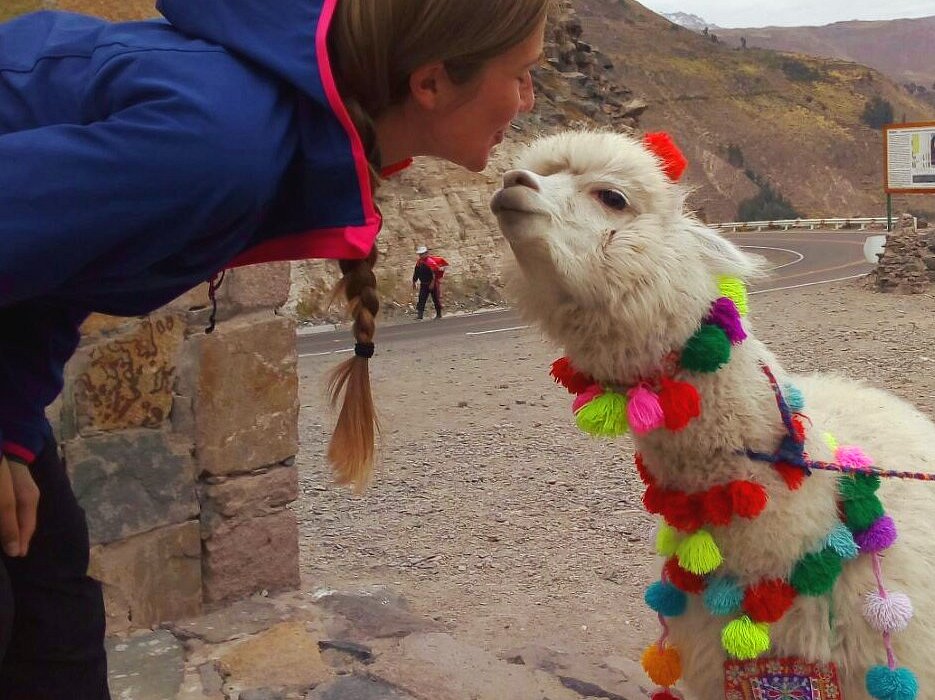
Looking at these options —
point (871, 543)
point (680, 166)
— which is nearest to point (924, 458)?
point (871, 543)

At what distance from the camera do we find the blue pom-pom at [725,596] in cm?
201

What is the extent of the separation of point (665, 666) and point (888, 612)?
526 millimetres

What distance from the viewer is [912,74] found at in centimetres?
13088

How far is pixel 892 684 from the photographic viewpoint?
193 centimetres

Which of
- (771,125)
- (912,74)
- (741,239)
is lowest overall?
(741,239)

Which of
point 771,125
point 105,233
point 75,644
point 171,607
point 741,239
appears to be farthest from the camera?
point 771,125

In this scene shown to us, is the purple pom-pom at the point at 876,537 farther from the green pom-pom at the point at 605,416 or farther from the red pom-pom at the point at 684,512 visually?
the green pom-pom at the point at 605,416

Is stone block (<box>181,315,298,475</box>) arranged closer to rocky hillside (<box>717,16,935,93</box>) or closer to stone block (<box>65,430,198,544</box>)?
stone block (<box>65,430,198,544</box>)

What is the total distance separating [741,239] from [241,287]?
112ft

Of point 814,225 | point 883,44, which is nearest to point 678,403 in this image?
point 814,225

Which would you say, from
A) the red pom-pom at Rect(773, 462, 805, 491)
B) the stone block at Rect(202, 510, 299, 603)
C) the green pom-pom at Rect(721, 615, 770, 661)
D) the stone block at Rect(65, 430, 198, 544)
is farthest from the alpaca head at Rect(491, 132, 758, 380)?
the stone block at Rect(202, 510, 299, 603)

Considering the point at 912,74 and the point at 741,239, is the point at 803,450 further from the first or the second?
the point at 912,74

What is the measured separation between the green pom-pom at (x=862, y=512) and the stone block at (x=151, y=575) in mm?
2053

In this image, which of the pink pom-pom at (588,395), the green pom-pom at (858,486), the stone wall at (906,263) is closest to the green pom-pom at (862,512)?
the green pom-pom at (858,486)
